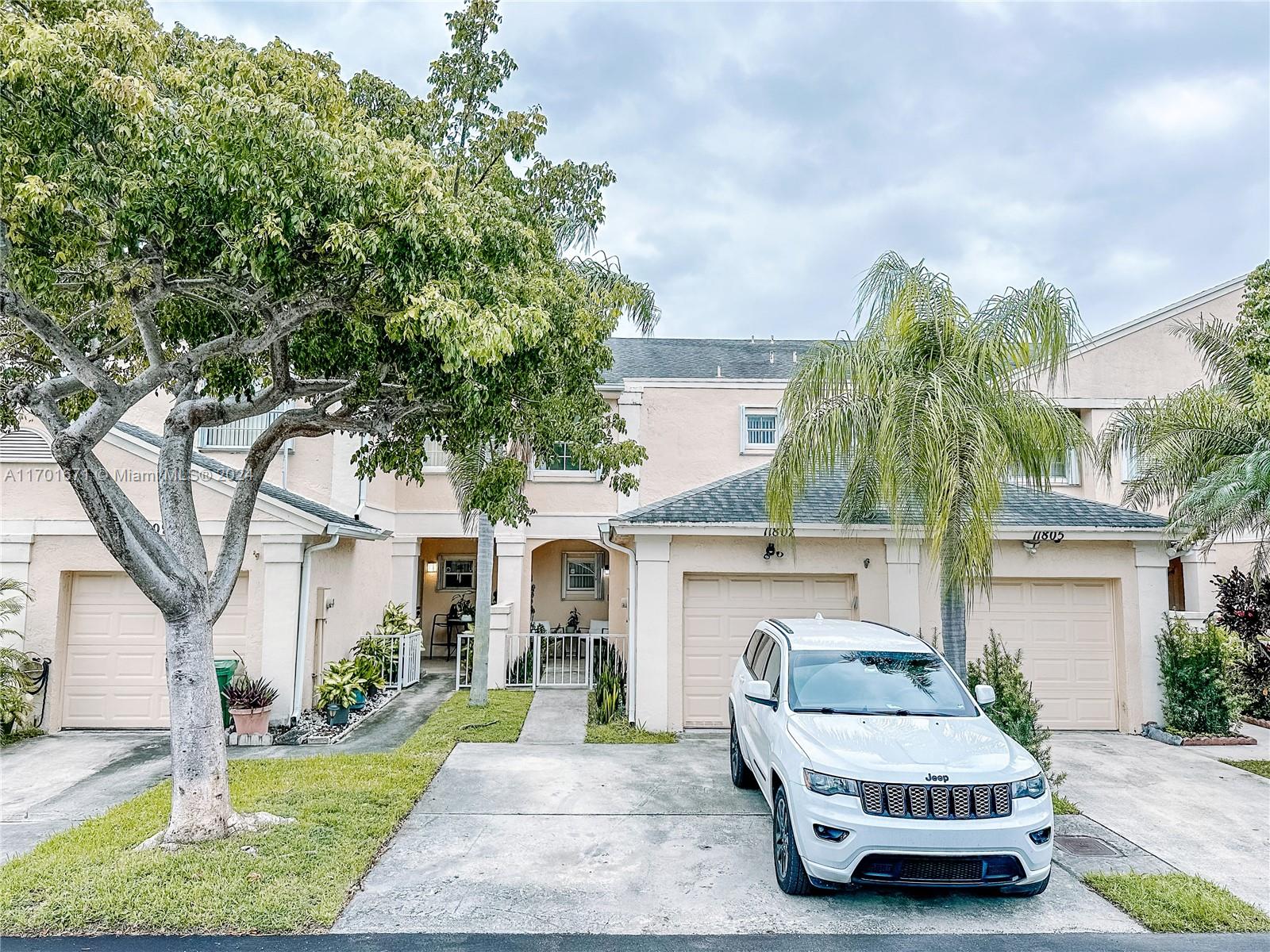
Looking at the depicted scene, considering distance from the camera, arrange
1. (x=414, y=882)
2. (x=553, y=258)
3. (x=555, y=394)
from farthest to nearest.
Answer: (x=553, y=258)
(x=555, y=394)
(x=414, y=882)

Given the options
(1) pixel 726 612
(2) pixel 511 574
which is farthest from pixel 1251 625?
(2) pixel 511 574

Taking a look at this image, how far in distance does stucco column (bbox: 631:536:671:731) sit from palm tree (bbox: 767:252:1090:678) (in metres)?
2.79

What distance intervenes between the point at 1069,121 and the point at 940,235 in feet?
13.2

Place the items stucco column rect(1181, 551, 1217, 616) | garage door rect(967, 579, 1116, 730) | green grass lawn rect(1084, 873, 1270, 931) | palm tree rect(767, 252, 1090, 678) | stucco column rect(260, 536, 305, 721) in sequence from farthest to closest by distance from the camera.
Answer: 1. stucco column rect(1181, 551, 1217, 616)
2. garage door rect(967, 579, 1116, 730)
3. stucco column rect(260, 536, 305, 721)
4. palm tree rect(767, 252, 1090, 678)
5. green grass lawn rect(1084, 873, 1270, 931)

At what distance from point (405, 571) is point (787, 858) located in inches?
514

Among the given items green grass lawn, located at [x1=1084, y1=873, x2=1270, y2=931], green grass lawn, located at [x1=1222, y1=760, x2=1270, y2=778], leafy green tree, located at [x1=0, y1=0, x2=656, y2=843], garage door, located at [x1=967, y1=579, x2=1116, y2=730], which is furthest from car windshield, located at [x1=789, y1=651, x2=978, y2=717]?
green grass lawn, located at [x1=1222, y1=760, x2=1270, y2=778]

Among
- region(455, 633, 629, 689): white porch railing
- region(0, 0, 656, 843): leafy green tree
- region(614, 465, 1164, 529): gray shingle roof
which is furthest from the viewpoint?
region(455, 633, 629, 689): white porch railing

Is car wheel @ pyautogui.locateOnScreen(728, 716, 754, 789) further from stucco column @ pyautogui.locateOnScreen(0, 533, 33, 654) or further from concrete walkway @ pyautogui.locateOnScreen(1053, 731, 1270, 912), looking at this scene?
stucco column @ pyautogui.locateOnScreen(0, 533, 33, 654)

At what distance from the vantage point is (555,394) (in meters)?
7.81

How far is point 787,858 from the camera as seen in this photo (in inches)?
209

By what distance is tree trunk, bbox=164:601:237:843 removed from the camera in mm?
5969

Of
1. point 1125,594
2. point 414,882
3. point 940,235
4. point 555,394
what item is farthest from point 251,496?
point 940,235

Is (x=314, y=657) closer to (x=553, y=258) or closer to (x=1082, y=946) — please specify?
(x=553, y=258)

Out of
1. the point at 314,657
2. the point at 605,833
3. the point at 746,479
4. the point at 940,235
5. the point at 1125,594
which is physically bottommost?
the point at 605,833
